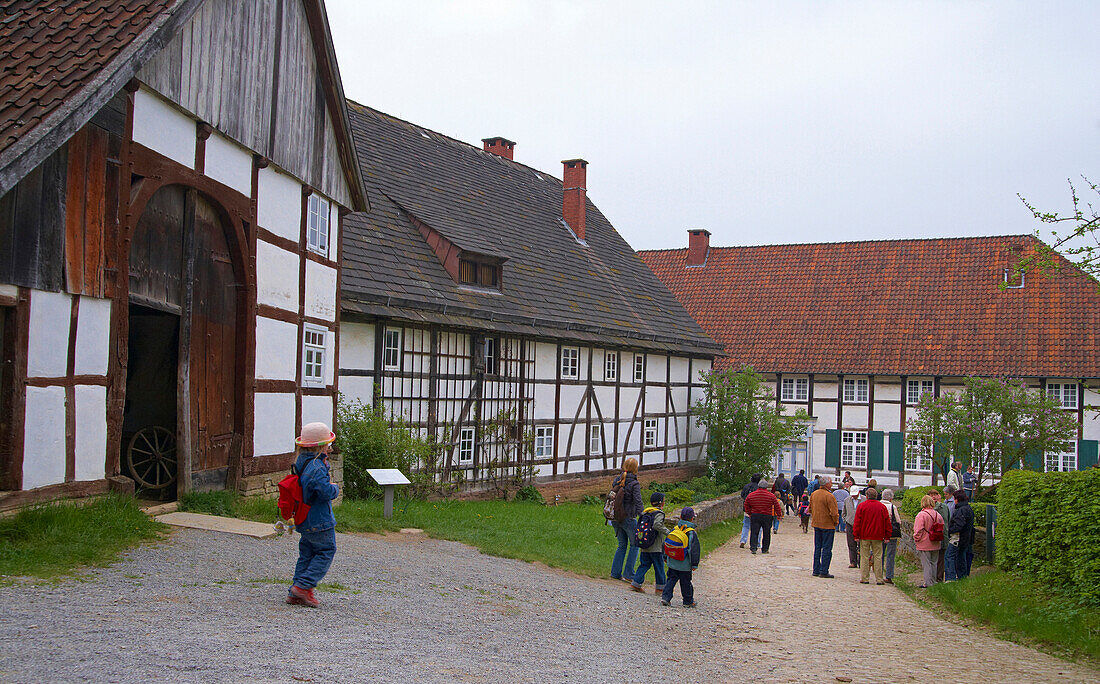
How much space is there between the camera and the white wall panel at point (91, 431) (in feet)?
30.3

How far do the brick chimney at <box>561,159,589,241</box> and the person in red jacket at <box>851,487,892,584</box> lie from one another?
16.0 metres

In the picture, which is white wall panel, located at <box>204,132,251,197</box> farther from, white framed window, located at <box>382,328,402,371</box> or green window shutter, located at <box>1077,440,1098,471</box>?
green window shutter, located at <box>1077,440,1098,471</box>

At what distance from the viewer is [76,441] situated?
30.2 ft

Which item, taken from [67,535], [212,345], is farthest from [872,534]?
[67,535]

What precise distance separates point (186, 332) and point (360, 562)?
3.39 m

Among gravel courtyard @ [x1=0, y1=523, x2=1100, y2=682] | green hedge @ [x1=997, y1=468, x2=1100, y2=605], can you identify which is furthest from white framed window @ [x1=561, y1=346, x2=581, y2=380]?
green hedge @ [x1=997, y1=468, x2=1100, y2=605]

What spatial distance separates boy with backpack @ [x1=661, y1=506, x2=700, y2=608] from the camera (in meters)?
10.6

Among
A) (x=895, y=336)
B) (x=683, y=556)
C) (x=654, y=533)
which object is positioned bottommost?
(x=683, y=556)

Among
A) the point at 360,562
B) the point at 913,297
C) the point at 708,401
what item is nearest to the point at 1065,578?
the point at 360,562

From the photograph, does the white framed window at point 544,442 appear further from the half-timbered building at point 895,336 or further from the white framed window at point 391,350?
the half-timbered building at point 895,336

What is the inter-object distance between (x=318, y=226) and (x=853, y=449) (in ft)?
75.1

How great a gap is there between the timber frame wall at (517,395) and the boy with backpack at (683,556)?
25.6 ft

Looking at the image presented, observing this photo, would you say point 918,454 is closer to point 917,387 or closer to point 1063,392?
point 917,387

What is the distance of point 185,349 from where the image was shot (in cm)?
1130
